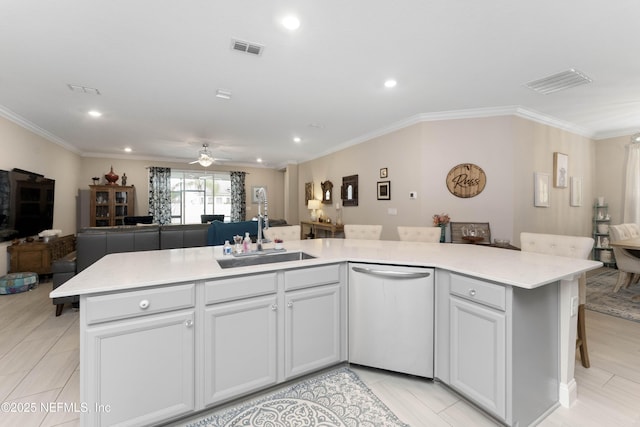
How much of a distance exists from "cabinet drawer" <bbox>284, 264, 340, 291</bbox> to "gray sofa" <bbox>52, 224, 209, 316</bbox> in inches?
107

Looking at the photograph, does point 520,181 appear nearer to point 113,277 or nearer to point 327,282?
point 327,282

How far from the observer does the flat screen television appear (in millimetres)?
4070

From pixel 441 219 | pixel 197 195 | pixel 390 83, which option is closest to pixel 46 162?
pixel 197 195

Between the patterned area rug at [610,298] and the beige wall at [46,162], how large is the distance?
8263mm

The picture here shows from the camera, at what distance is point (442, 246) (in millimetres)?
2762

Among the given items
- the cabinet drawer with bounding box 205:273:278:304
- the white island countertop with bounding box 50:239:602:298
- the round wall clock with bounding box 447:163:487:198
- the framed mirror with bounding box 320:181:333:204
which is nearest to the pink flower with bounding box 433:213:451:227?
the round wall clock with bounding box 447:163:487:198

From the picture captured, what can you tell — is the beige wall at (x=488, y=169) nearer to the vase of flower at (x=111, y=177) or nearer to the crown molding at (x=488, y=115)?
the crown molding at (x=488, y=115)

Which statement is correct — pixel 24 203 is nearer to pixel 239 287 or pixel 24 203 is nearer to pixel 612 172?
pixel 239 287

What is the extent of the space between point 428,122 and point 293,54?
8.60ft

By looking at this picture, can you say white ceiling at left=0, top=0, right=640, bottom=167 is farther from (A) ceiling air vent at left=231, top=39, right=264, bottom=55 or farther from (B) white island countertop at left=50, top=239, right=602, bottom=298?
(B) white island countertop at left=50, top=239, right=602, bottom=298

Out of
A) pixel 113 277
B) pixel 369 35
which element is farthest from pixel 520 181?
pixel 113 277

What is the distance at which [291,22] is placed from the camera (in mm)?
2158

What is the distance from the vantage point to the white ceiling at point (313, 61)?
2051 millimetres

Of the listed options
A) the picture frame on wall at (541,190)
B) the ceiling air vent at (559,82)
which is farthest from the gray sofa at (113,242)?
the picture frame on wall at (541,190)
